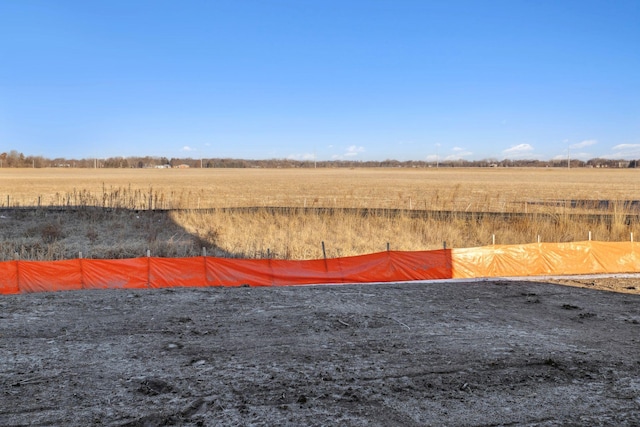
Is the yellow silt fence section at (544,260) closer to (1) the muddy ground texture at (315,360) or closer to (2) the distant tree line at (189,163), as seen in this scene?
(1) the muddy ground texture at (315,360)

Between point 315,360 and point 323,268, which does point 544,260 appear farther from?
point 315,360

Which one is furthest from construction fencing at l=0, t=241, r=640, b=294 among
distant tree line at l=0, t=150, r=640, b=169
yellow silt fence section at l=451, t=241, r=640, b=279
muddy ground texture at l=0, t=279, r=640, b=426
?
distant tree line at l=0, t=150, r=640, b=169

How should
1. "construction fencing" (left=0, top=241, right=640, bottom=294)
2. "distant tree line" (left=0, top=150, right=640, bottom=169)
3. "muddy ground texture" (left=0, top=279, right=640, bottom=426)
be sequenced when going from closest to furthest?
"muddy ground texture" (left=0, top=279, right=640, bottom=426)
"construction fencing" (left=0, top=241, right=640, bottom=294)
"distant tree line" (left=0, top=150, right=640, bottom=169)

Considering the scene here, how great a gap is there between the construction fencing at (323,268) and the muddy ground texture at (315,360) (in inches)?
68.9

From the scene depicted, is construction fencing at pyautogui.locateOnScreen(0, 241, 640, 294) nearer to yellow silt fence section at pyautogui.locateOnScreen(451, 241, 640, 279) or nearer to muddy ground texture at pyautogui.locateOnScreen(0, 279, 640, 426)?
yellow silt fence section at pyautogui.locateOnScreen(451, 241, 640, 279)

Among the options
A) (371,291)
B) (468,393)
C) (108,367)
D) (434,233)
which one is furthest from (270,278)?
(434,233)

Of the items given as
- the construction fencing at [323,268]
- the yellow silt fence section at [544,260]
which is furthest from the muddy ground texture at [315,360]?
the yellow silt fence section at [544,260]

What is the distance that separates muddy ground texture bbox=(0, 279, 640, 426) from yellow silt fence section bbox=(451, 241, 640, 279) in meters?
3.94

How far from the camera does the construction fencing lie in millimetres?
11266

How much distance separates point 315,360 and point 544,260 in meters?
10.1

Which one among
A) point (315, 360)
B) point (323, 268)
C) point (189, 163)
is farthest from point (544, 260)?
point (189, 163)

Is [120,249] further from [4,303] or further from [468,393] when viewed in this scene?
[468,393]

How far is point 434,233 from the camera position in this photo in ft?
65.1

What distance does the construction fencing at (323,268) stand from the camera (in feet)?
37.0
